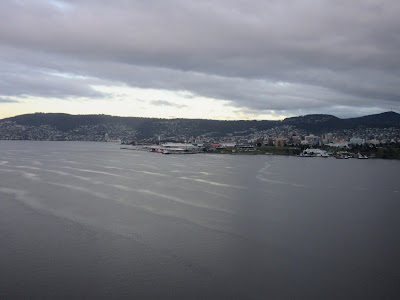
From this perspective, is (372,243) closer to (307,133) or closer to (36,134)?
(307,133)

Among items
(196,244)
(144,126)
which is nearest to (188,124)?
(144,126)

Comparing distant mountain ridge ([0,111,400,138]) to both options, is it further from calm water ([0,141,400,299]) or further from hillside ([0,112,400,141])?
calm water ([0,141,400,299])

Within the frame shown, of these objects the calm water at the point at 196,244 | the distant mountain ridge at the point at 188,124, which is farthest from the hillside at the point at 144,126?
the calm water at the point at 196,244

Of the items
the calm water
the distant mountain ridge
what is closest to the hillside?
the distant mountain ridge

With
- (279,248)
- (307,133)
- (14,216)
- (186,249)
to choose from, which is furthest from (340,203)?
(307,133)

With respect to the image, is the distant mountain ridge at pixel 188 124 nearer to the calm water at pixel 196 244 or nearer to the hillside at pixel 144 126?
the hillside at pixel 144 126

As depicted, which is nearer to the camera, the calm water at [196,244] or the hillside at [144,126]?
the calm water at [196,244]

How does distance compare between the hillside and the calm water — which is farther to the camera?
the hillside

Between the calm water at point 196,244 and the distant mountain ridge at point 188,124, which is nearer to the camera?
the calm water at point 196,244
